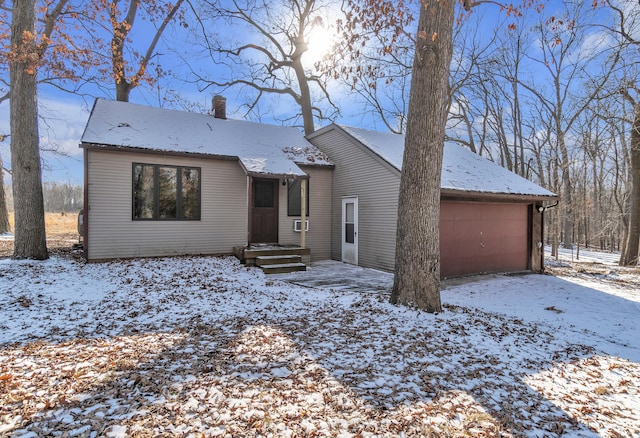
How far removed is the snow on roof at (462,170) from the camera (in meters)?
9.73

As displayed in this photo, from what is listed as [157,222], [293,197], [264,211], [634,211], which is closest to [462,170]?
[293,197]

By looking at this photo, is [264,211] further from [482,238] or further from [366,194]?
[482,238]

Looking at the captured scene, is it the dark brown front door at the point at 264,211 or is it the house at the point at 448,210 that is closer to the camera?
the house at the point at 448,210

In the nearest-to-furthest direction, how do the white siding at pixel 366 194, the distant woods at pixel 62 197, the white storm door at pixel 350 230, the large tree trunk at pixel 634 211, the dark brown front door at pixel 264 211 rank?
the white siding at pixel 366 194
the white storm door at pixel 350 230
the dark brown front door at pixel 264 211
the large tree trunk at pixel 634 211
the distant woods at pixel 62 197

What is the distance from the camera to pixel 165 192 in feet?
31.8

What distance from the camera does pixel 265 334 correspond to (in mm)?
4258

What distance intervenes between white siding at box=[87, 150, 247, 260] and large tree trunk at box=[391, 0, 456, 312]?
644cm

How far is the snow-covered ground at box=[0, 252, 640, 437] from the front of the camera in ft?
8.19

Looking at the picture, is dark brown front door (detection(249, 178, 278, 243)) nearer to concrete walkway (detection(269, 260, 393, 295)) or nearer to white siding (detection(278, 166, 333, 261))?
white siding (detection(278, 166, 333, 261))

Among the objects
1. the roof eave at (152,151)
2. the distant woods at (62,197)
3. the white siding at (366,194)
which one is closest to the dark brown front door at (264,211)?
the roof eave at (152,151)

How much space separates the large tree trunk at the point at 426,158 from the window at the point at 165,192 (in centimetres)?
676

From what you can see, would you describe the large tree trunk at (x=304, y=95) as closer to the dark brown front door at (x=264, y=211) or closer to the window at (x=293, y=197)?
the window at (x=293, y=197)

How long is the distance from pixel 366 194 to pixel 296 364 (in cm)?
729

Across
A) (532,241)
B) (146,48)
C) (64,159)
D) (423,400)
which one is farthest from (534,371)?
(64,159)
